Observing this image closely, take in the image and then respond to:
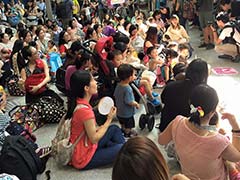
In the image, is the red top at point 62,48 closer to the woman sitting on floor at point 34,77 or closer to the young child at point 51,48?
the young child at point 51,48

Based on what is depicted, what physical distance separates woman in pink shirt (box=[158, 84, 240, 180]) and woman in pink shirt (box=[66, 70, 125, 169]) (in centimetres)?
72

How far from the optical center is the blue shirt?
3.50 m

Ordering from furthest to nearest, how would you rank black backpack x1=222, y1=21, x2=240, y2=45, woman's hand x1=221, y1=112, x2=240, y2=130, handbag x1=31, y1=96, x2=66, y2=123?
black backpack x1=222, y1=21, x2=240, y2=45 → handbag x1=31, y1=96, x2=66, y2=123 → woman's hand x1=221, y1=112, x2=240, y2=130

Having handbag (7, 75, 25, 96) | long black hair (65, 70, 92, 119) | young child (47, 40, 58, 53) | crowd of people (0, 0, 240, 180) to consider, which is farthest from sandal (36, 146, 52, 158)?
young child (47, 40, 58, 53)

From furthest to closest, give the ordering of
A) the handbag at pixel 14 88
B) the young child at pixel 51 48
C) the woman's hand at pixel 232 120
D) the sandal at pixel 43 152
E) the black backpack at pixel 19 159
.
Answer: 1. the young child at pixel 51 48
2. the handbag at pixel 14 88
3. the sandal at pixel 43 152
4. the black backpack at pixel 19 159
5. the woman's hand at pixel 232 120

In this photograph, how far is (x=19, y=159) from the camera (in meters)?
2.87

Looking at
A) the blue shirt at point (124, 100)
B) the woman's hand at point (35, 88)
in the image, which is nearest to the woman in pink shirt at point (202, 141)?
the blue shirt at point (124, 100)

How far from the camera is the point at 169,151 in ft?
10.4

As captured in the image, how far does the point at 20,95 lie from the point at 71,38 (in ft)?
5.90

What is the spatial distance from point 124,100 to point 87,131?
74 cm

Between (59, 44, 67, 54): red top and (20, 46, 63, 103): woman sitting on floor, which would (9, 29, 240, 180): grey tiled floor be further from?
(59, 44, 67, 54): red top

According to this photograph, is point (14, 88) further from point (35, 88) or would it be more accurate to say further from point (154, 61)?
point (154, 61)

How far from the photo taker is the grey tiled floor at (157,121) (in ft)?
10.2

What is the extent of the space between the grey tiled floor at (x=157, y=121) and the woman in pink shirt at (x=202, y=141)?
31.3 inches
